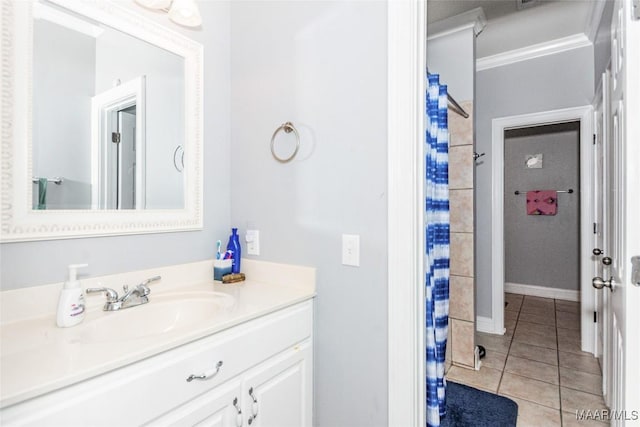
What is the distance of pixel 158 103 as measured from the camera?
56.5 inches

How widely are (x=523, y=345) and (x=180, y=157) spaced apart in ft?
10.3

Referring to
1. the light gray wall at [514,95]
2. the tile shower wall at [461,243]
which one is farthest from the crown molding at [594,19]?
the tile shower wall at [461,243]

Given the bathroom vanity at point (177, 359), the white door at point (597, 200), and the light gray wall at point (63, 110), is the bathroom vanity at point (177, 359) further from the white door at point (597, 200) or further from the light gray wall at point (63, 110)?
the white door at point (597, 200)

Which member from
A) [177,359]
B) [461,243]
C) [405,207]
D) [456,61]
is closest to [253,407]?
[177,359]

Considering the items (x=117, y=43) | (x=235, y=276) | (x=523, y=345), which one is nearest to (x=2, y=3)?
(x=117, y=43)

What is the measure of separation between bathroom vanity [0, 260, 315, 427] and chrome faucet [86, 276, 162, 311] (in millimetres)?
36

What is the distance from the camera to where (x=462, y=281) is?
2.61 metres

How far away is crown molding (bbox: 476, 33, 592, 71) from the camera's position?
290 cm

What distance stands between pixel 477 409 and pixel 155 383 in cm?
190

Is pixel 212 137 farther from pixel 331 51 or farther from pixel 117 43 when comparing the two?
pixel 331 51

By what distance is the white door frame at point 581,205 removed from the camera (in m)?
2.76

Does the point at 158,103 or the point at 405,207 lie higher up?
the point at 158,103

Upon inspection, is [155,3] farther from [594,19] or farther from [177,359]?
[594,19]

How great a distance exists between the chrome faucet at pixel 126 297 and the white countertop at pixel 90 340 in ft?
0.09
